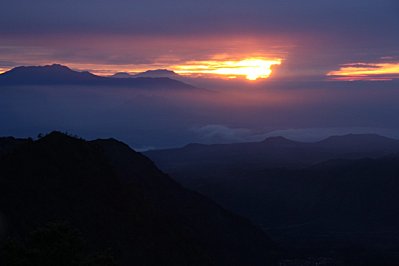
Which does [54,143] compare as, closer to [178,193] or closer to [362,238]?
[178,193]

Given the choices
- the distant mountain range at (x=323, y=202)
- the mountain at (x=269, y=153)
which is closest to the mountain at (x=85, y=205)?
the distant mountain range at (x=323, y=202)

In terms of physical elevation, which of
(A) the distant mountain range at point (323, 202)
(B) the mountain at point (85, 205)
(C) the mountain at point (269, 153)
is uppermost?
(B) the mountain at point (85, 205)

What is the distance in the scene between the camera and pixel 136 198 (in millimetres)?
33000

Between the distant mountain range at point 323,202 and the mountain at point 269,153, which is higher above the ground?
the distant mountain range at point 323,202

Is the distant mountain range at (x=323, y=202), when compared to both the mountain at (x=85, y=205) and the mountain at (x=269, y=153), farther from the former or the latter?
the mountain at (x=269, y=153)

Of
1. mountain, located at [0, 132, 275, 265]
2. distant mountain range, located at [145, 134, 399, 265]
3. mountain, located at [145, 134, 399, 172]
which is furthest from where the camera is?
mountain, located at [145, 134, 399, 172]

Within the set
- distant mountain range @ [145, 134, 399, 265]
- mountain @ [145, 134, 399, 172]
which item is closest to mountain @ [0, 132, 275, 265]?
distant mountain range @ [145, 134, 399, 265]

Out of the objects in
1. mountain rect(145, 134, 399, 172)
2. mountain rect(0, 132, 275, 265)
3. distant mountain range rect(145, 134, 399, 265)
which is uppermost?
mountain rect(0, 132, 275, 265)

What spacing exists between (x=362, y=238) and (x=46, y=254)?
42705mm

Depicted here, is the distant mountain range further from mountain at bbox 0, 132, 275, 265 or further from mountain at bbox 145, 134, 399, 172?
mountain at bbox 145, 134, 399, 172

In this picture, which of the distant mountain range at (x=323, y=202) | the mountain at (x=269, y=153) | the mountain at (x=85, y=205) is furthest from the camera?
the mountain at (x=269, y=153)

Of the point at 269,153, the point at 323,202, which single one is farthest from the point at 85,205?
the point at 269,153

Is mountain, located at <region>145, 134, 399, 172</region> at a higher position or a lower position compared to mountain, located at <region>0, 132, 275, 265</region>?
lower

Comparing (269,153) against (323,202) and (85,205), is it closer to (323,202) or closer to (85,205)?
(323,202)
